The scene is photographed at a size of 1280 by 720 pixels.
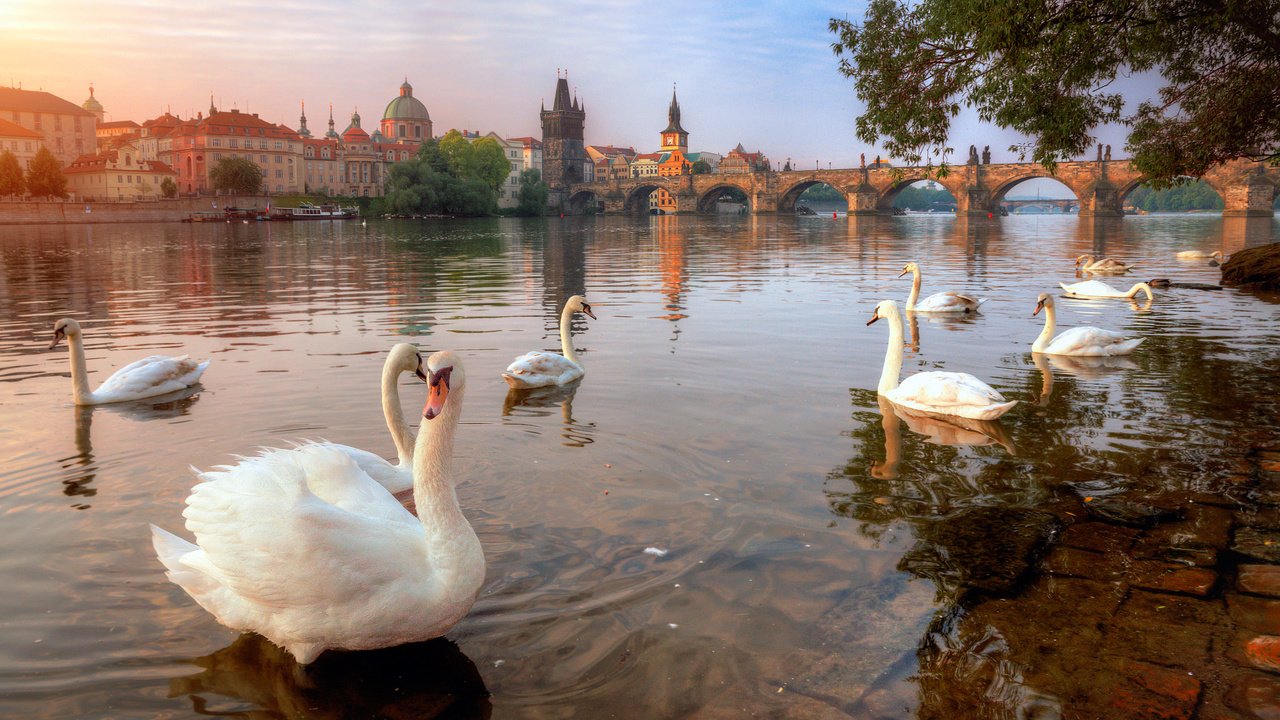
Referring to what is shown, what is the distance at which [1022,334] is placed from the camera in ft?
37.6

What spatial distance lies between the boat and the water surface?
260ft

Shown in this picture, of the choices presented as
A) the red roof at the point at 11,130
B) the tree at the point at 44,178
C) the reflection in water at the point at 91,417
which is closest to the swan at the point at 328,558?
the reflection in water at the point at 91,417

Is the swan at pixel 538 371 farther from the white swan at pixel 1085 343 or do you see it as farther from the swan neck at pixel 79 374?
the white swan at pixel 1085 343

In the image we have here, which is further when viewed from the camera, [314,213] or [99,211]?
[314,213]

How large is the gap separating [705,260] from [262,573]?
966 inches

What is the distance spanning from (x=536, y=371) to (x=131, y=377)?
3529 mm

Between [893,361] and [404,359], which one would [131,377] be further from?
[893,361]

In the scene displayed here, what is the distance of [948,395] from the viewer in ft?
22.7

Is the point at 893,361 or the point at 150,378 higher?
the point at 893,361

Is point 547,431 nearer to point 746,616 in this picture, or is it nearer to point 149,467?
point 149,467

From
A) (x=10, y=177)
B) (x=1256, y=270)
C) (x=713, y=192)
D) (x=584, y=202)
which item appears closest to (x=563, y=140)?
(x=584, y=202)

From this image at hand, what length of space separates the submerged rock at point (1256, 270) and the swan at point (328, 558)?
18.5m

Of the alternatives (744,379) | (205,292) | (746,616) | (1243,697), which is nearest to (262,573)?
(746,616)

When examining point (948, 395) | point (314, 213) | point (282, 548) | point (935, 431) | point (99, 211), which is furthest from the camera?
point (314, 213)
